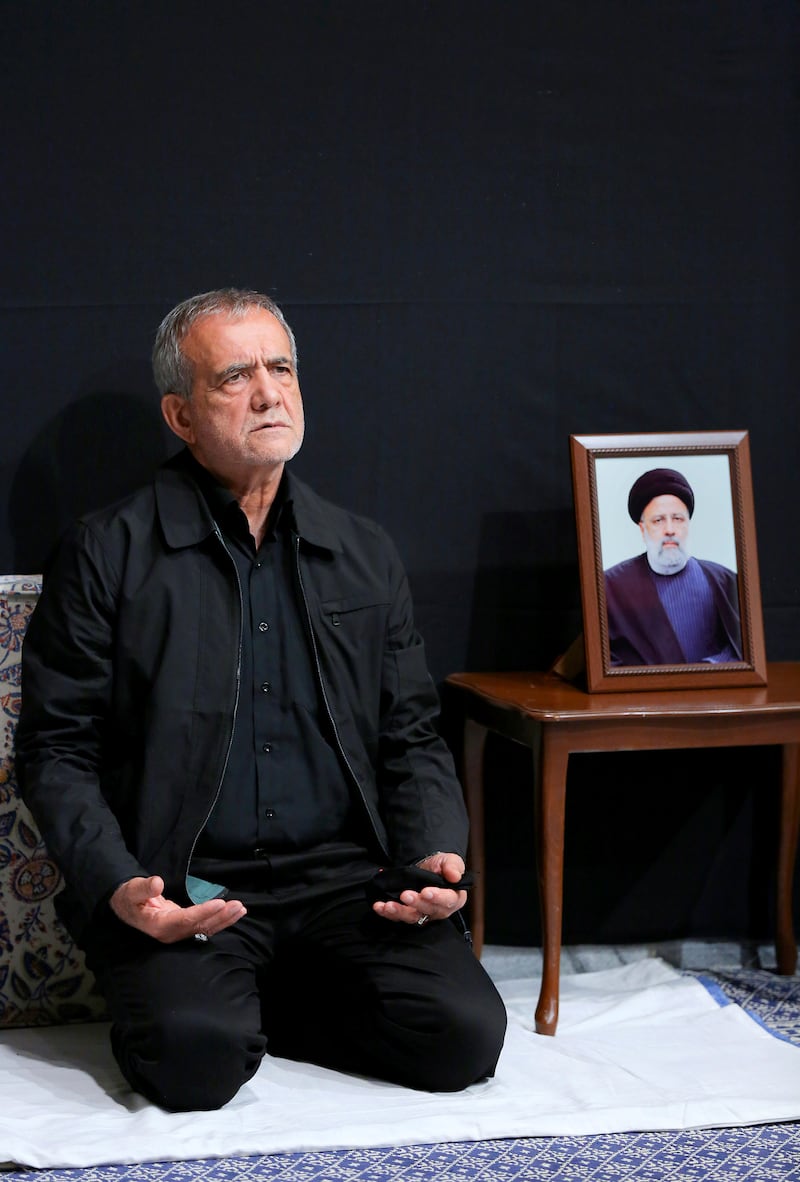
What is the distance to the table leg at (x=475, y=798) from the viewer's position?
109 inches

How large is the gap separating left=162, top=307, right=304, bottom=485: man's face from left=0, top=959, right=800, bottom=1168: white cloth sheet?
103 cm

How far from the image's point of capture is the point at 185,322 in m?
2.43

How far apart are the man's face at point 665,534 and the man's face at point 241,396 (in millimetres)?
736

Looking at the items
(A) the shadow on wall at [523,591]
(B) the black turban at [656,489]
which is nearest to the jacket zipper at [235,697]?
(A) the shadow on wall at [523,591]

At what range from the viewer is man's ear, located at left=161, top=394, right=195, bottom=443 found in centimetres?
245

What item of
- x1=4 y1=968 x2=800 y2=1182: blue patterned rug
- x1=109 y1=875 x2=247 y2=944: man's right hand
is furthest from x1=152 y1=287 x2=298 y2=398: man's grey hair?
x1=4 y1=968 x2=800 y2=1182: blue patterned rug

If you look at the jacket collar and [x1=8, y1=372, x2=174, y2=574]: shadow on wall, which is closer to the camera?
the jacket collar

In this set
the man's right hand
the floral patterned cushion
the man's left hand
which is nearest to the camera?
the man's right hand

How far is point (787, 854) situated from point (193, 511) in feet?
4.74

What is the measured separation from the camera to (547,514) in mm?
2879

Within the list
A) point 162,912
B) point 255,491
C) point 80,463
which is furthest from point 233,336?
point 162,912

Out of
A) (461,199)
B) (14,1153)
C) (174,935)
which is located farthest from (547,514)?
(14,1153)

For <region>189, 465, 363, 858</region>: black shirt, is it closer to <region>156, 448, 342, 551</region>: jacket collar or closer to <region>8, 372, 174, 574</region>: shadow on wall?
<region>156, 448, 342, 551</region>: jacket collar

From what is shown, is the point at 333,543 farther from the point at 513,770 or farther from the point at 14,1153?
the point at 14,1153
